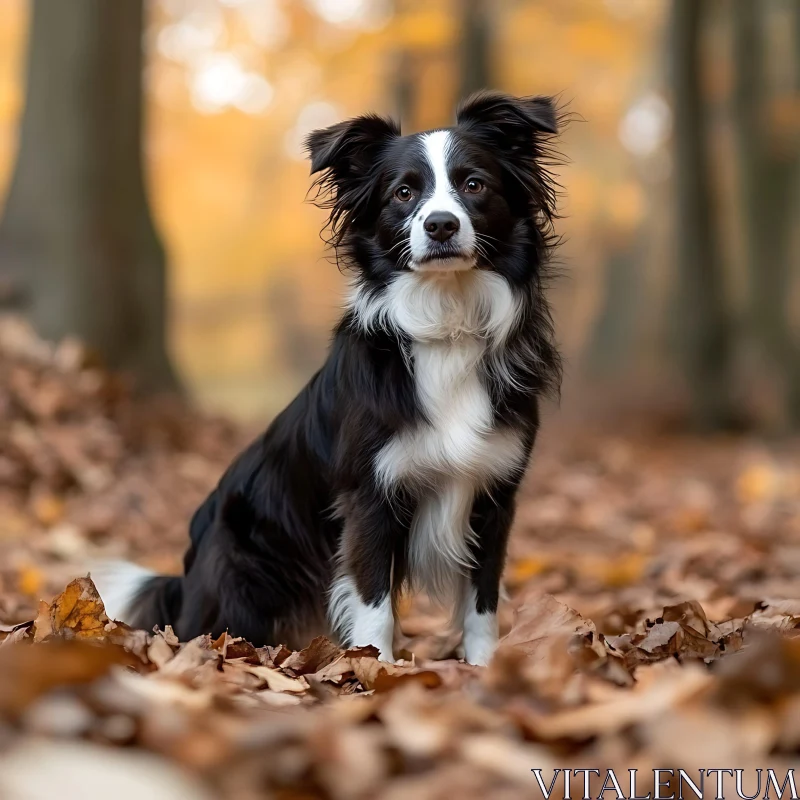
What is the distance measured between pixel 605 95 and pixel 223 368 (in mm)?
16388

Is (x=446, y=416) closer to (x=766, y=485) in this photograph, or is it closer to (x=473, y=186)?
(x=473, y=186)

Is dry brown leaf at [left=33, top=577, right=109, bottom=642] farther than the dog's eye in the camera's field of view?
No

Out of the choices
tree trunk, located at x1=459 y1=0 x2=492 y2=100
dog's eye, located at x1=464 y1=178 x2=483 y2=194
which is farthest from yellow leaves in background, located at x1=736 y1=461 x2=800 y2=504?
tree trunk, located at x1=459 y1=0 x2=492 y2=100

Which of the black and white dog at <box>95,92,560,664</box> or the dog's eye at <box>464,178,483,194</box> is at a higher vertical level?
the dog's eye at <box>464,178,483,194</box>

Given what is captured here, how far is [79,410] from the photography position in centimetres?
652

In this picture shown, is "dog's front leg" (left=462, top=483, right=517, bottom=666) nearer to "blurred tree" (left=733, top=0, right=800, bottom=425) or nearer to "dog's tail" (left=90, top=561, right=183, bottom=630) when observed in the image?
"dog's tail" (left=90, top=561, right=183, bottom=630)

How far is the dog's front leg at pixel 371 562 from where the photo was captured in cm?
327

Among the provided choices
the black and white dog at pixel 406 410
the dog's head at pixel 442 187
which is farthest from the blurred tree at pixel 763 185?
the black and white dog at pixel 406 410

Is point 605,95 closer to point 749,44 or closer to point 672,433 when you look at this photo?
point 749,44

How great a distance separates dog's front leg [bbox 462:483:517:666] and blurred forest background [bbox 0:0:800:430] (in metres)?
0.95

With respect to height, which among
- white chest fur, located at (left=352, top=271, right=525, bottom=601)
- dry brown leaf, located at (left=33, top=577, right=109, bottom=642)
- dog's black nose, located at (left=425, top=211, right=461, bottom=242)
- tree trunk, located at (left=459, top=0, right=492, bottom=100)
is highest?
tree trunk, located at (left=459, top=0, right=492, bottom=100)

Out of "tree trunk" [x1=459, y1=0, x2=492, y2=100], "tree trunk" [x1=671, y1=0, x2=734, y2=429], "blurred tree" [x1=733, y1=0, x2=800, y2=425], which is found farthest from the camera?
"tree trunk" [x1=459, y1=0, x2=492, y2=100]

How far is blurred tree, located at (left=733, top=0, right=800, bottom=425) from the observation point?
13570mm

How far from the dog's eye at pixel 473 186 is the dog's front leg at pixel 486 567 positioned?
102 cm
